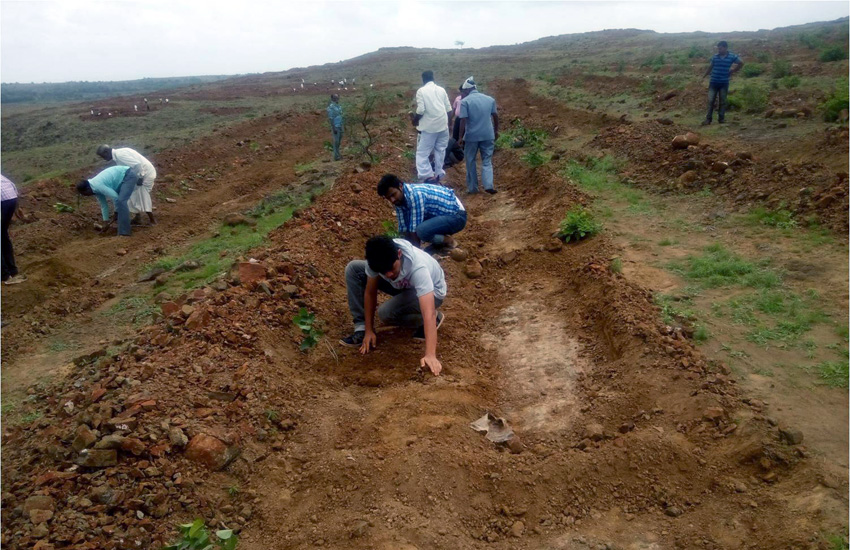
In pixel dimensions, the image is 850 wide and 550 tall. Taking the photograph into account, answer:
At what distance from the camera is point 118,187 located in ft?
29.2

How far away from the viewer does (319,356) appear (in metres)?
4.86

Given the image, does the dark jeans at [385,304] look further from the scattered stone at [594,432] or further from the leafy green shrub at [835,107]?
the leafy green shrub at [835,107]

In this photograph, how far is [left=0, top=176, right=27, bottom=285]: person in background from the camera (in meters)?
7.32

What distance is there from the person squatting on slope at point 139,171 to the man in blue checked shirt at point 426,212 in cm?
515

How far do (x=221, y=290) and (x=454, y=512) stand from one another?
320cm

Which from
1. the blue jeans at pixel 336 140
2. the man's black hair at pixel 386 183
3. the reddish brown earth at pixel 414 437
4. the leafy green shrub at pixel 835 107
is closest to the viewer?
the reddish brown earth at pixel 414 437

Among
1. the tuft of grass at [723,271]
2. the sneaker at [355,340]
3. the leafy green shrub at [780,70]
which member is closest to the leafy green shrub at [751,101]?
the leafy green shrub at [780,70]

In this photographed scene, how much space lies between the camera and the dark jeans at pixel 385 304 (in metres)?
4.82

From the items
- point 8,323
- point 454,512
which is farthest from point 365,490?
point 8,323

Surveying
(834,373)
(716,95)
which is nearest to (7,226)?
(834,373)

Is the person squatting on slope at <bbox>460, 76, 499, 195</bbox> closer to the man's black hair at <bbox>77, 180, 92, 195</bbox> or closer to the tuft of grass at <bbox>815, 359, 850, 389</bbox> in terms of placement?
the man's black hair at <bbox>77, 180, 92, 195</bbox>

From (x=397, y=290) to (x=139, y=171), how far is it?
6014 millimetres

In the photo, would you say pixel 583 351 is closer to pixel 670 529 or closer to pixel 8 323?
pixel 670 529

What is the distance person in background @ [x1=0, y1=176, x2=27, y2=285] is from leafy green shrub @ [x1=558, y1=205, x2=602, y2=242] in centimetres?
646
